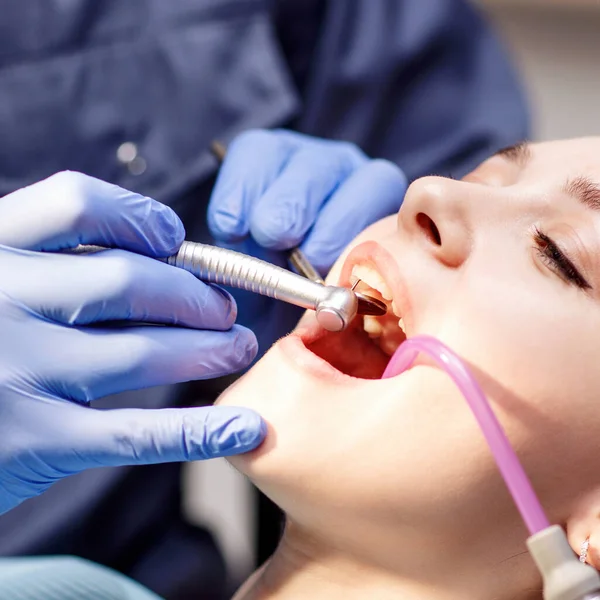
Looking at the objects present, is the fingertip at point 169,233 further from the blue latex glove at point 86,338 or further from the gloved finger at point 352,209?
the gloved finger at point 352,209

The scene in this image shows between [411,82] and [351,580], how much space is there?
1121 mm

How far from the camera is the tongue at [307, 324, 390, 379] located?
41.6 inches

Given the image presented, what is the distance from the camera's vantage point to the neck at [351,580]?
917 mm

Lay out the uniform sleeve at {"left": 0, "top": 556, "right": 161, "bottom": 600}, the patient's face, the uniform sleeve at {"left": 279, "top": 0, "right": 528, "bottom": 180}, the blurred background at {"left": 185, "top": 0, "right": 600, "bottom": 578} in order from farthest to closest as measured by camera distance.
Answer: the blurred background at {"left": 185, "top": 0, "right": 600, "bottom": 578} → the uniform sleeve at {"left": 279, "top": 0, "right": 528, "bottom": 180} → the uniform sleeve at {"left": 0, "top": 556, "right": 161, "bottom": 600} → the patient's face

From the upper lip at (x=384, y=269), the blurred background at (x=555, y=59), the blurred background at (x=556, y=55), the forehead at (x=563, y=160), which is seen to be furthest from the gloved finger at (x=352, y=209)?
the blurred background at (x=555, y=59)

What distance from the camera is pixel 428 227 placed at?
929 mm

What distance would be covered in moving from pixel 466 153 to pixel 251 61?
0.50 m

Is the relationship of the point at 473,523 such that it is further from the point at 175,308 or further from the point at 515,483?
the point at 175,308

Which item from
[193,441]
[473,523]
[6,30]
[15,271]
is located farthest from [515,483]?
[6,30]

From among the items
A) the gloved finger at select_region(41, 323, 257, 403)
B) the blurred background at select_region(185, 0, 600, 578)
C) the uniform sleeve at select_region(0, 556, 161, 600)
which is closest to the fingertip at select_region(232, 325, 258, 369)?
the gloved finger at select_region(41, 323, 257, 403)

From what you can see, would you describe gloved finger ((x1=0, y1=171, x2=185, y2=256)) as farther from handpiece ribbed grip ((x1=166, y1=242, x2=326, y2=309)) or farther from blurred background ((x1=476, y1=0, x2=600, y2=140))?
blurred background ((x1=476, y1=0, x2=600, y2=140))

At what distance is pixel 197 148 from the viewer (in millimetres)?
1498

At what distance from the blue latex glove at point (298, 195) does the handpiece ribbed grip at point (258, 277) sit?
219mm

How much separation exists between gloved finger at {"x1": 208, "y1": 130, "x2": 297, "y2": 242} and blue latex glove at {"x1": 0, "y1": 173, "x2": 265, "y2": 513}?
243mm
